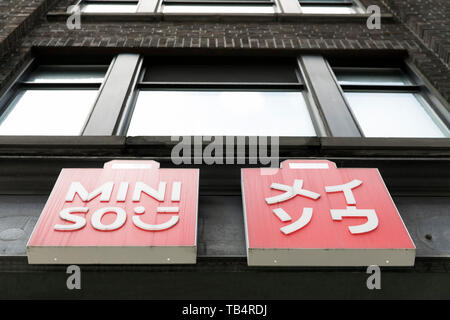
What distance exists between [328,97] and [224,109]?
140 cm

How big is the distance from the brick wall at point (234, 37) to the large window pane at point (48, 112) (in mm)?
693

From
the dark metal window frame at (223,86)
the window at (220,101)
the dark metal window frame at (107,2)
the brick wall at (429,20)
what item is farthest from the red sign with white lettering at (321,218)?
the dark metal window frame at (107,2)

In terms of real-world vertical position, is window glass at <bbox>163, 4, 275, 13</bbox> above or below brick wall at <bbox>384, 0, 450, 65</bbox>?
above

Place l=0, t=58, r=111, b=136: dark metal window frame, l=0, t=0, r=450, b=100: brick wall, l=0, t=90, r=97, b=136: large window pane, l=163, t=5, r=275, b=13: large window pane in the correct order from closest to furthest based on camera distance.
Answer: l=0, t=90, r=97, b=136: large window pane < l=0, t=58, r=111, b=136: dark metal window frame < l=0, t=0, r=450, b=100: brick wall < l=163, t=5, r=275, b=13: large window pane

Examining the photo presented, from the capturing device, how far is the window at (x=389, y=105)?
5.18m

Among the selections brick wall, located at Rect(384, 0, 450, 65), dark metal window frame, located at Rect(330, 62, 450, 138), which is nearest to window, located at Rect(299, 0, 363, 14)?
brick wall, located at Rect(384, 0, 450, 65)

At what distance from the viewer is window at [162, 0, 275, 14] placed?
8383 millimetres

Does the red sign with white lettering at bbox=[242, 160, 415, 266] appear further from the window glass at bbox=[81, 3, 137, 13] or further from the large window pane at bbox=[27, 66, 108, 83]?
the window glass at bbox=[81, 3, 137, 13]

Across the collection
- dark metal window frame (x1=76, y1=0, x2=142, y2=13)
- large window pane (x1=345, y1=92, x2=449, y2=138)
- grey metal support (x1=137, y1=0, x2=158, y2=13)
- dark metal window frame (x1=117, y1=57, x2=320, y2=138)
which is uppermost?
dark metal window frame (x1=76, y1=0, x2=142, y2=13)

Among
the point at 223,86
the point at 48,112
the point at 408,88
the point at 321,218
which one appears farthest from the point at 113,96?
the point at 408,88

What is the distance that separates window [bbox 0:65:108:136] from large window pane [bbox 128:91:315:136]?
760 mm

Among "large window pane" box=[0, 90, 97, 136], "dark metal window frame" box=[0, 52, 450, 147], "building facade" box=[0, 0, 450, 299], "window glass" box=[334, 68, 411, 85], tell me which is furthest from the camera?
"window glass" box=[334, 68, 411, 85]

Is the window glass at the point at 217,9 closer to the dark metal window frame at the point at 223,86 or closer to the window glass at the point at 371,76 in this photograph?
the window glass at the point at 371,76

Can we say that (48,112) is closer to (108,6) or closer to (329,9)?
(108,6)
